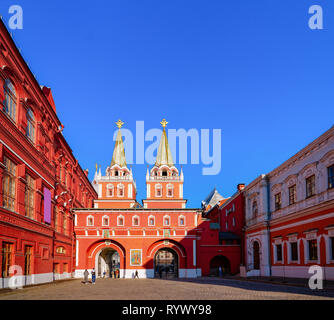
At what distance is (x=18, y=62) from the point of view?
23.6 m

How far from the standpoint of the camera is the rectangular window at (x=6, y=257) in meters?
21.5

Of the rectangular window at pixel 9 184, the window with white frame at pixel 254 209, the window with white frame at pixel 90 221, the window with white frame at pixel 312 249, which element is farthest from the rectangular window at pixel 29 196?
the window with white frame at pixel 254 209

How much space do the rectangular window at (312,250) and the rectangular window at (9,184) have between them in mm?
19377

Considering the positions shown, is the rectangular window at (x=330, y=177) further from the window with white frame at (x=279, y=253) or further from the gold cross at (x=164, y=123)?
the gold cross at (x=164, y=123)

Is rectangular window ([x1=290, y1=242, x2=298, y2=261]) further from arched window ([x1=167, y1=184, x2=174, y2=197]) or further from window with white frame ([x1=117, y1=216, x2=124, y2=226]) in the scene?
arched window ([x1=167, y1=184, x2=174, y2=197])

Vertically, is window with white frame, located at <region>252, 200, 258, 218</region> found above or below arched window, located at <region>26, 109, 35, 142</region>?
below

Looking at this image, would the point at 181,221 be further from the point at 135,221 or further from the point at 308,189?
the point at 308,189

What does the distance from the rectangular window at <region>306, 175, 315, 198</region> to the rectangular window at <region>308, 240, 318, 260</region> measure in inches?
127

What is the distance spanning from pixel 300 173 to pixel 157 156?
A: 108 ft

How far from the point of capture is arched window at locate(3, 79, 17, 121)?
2252 cm

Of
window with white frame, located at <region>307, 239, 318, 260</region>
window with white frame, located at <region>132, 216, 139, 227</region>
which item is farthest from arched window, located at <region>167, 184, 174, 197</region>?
window with white frame, located at <region>307, 239, 318, 260</region>

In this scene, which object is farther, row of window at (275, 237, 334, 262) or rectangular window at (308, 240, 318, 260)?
rectangular window at (308, 240, 318, 260)

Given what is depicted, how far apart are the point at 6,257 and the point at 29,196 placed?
17.2 ft
